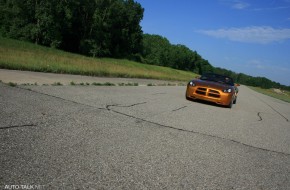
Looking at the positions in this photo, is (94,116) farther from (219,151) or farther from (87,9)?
(87,9)

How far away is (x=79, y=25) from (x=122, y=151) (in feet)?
239

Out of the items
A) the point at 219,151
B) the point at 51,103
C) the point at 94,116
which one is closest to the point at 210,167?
the point at 219,151

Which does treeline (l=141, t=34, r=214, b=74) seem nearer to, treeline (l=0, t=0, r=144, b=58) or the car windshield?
treeline (l=0, t=0, r=144, b=58)

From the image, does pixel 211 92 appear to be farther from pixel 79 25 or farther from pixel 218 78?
pixel 79 25

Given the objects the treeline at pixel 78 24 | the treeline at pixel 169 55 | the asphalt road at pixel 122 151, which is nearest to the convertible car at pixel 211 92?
the asphalt road at pixel 122 151

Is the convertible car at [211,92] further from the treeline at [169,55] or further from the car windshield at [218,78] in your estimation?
the treeline at [169,55]

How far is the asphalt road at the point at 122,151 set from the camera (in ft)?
12.0

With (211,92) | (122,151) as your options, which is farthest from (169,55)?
(122,151)

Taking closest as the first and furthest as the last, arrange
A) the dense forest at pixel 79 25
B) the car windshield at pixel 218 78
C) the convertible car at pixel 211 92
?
the convertible car at pixel 211 92, the car windshield at pixel 218 78, the dense forest at pixel 79 25

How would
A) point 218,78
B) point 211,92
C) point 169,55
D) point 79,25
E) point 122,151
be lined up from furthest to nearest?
point 169,55, point 79,25, point 218,78, point 211,92, point 122,151

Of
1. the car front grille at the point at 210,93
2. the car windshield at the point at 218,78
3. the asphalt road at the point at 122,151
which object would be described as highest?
the car windshield at the point at 218,78

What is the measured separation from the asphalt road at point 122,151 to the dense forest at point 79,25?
56118 mm

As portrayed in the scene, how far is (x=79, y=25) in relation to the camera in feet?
242

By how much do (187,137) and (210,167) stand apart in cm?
172
